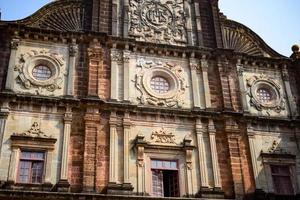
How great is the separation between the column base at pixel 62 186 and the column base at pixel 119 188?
4.89 feet

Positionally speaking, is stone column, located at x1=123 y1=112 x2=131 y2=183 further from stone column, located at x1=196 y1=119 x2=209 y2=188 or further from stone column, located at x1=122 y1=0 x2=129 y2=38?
stone column, located at x1=122 y1=0 x2=129 y2=38

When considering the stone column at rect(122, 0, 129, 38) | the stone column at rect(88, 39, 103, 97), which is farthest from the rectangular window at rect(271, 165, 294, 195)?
the stone column at rect(122, 0, 129, 38)

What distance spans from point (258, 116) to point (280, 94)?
7.00ft

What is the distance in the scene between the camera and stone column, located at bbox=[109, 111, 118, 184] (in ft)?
56.5

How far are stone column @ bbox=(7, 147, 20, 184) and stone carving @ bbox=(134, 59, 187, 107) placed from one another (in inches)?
218

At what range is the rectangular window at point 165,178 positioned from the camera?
699 inches

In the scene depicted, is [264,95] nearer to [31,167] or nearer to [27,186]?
[31,167]

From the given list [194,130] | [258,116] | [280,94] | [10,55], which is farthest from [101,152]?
[280,94]

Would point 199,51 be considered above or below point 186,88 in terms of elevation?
above

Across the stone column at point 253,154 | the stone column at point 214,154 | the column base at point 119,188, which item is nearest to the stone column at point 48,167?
Result: the column base at point 119,188

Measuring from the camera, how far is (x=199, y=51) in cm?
2131

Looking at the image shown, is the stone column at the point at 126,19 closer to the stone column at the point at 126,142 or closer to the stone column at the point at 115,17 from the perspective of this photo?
the stone column at the point at 115,17

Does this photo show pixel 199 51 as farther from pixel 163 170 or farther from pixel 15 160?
pixel 15 160

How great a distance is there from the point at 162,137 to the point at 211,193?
300cm
